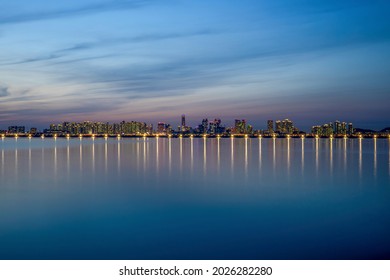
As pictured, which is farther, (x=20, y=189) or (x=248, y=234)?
Answer: (x=20, y=189)

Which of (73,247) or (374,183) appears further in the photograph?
(374,183)

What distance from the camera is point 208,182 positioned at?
21969 millimetres

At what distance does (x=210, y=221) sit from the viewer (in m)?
12.3

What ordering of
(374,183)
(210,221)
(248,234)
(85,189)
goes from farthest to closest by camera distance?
(374,183) < (85,189) < (210,221) < (248,234)

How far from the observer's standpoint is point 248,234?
1071 cm
